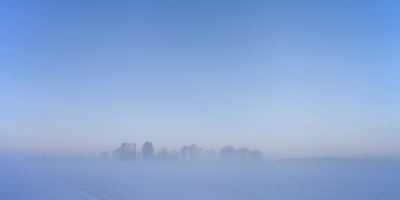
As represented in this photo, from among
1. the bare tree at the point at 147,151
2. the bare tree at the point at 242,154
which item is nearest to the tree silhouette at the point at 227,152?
the bare tree at the point at 242,154

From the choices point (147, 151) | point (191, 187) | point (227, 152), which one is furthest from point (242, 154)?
point (191, 187)

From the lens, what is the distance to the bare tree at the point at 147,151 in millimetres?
142125

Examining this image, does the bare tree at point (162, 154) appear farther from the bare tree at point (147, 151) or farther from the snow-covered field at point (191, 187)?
the snow-covered field at point (191, 187)

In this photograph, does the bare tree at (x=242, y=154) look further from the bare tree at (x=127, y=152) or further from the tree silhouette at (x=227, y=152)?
the bare tree at (x=127, y=152)

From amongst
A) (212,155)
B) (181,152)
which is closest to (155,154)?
(181,152)

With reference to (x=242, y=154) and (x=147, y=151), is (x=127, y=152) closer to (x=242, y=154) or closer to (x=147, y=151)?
(x=147, y=151)

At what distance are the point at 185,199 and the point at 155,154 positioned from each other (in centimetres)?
13642

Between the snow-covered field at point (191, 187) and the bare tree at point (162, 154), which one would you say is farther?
the bare tree at point (162, 154)

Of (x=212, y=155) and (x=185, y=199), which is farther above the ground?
(x=185, y=199)

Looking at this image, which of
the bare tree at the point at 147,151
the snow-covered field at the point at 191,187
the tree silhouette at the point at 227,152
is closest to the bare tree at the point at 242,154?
the tree silhouette at the point at 227,152

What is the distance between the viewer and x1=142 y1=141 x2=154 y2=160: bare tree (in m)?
142

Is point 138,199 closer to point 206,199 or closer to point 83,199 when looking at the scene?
point 83,199

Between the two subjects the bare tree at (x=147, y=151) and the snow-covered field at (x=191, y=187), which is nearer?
the snow-covered field at (x=191, y=187)

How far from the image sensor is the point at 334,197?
22422 mm
